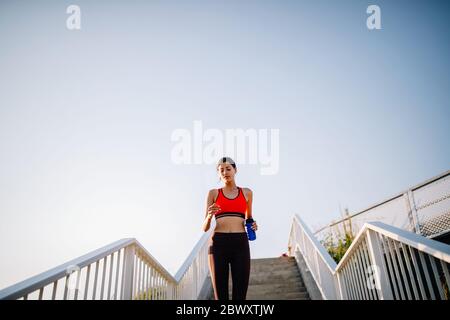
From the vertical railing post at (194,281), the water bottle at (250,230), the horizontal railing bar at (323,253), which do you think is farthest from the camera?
the vertical railing post at (194,281)

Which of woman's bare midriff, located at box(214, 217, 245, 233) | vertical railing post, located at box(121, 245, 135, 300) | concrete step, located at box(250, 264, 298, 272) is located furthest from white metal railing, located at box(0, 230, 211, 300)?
concrete step, located at box(250, 264, 298, 272)

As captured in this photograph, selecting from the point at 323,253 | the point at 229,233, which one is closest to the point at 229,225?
the point at 229,233

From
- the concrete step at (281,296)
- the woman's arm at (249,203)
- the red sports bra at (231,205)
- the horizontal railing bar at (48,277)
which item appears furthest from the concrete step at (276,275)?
the horizontal railing bar at (48,277)

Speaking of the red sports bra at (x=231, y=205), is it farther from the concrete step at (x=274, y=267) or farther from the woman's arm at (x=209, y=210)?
the concrete step at (x=274, y=267)

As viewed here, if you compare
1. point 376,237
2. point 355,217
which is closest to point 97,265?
point 376,237

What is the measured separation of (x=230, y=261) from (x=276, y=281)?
12.2 feet

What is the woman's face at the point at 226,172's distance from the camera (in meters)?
2.80

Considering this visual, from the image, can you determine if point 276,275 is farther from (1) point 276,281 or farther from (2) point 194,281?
(2) point 194,281

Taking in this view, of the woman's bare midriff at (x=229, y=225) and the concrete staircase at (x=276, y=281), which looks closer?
the woman's bare midriff at (x=229, y=225)

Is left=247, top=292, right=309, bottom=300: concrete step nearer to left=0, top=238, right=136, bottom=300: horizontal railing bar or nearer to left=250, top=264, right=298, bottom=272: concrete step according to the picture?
left=250, top=264, right=298, bottom=272: concrete step

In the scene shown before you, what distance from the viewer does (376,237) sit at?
2365 mm

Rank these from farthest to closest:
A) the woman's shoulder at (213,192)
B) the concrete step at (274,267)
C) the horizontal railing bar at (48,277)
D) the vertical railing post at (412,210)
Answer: the concrete step at (274,267) < the vertical railing post at (412,210) < the woman's shoulder at (213,192) < the horizontal railing bar at (48,277)

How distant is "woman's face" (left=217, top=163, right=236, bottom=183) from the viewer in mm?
2801
